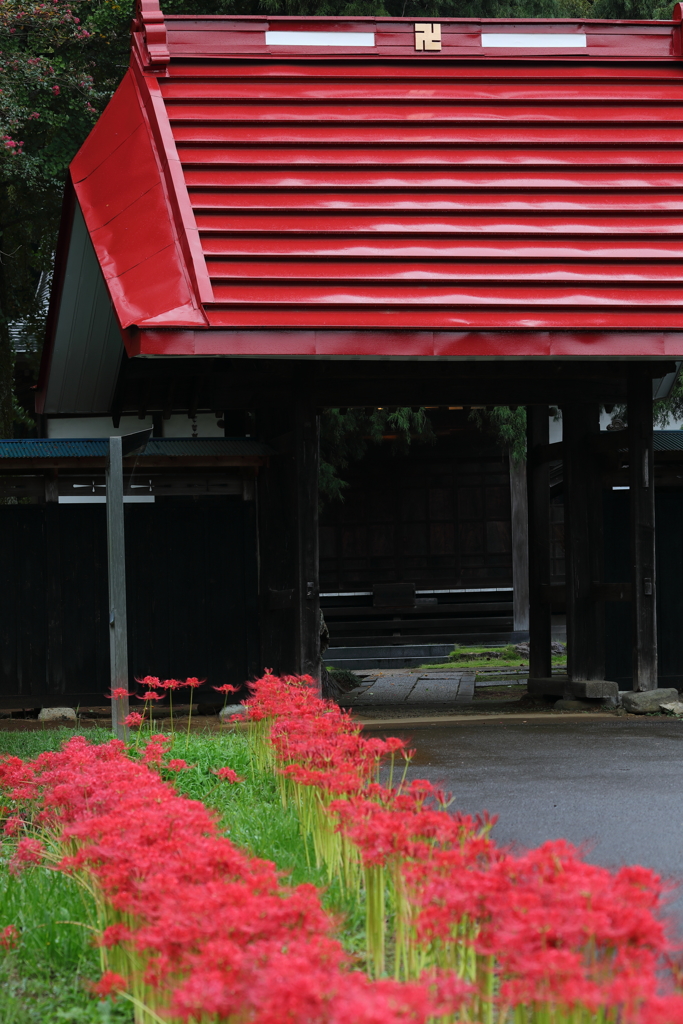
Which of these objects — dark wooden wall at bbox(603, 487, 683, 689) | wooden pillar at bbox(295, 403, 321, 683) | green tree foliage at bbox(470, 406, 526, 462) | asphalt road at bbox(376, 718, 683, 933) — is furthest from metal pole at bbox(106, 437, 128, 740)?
green tree foliage at bbox(470, 406, 526, 462)

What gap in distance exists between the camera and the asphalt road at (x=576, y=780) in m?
4.93

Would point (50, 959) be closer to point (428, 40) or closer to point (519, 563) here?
point (428, 40)

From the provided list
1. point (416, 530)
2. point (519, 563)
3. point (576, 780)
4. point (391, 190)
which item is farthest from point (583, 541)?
point (416, 530)

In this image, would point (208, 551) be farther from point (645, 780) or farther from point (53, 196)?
point (53, 196)

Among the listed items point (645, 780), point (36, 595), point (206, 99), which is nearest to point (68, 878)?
point (645, 780)

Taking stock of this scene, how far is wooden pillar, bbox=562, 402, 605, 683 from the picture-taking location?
9.60 metres

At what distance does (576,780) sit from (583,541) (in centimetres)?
357

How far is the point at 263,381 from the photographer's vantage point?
9.36 metres

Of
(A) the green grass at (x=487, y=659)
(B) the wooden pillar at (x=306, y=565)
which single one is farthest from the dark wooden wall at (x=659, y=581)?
(A) the green grass at (x=487, y=659)

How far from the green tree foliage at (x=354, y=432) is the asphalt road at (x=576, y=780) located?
703 cm

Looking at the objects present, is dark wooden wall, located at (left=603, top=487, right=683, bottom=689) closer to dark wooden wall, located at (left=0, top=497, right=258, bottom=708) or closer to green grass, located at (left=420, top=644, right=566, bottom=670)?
dark wooden wall, located at (left=0, top=497, right=258, bottom=708)

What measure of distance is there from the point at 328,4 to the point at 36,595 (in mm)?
8992

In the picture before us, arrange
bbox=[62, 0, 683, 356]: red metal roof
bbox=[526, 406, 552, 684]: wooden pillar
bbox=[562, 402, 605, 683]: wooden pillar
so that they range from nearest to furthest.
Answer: bbox=[62, 0, 683, 356]: red metal roof
bbox=[562, 402, 605, 683]: wooden pillar
bbox=[526, 406, 552, 684]: wooden pillar

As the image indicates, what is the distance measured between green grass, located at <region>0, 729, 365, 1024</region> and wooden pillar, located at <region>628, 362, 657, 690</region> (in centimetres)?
426
